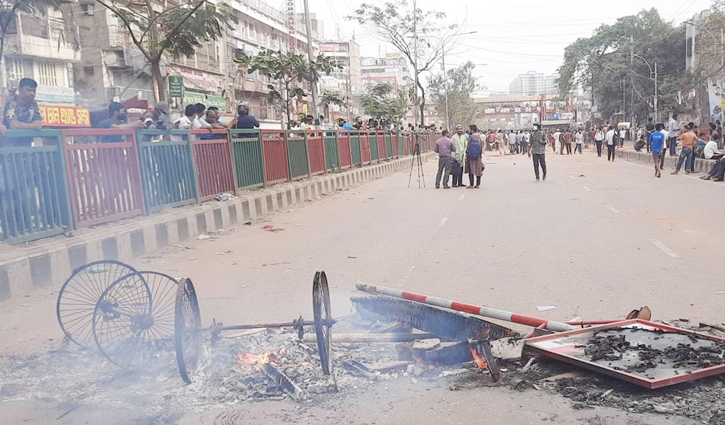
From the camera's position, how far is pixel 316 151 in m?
18.0

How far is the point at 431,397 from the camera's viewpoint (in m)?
3.56

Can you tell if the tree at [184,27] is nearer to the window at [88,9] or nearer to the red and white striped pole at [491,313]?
the red and white striped pole at [491,313]

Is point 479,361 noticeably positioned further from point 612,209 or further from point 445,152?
point 445,152

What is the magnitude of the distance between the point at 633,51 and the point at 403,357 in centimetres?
6524

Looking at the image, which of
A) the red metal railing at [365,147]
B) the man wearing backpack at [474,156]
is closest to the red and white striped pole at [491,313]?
the man wearing backpack at [474,156]

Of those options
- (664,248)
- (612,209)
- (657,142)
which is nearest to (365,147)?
(657,142)

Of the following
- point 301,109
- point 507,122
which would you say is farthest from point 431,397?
point 507,122

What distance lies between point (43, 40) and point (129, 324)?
25.0 m

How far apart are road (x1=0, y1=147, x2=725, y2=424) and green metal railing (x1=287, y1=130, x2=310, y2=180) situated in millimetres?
2350

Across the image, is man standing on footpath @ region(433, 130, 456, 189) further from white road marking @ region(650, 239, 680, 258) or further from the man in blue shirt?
white road marking @ region(650, 239, 680, 258)

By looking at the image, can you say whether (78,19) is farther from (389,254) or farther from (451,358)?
(451,358)

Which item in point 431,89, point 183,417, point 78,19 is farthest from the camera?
point 431,89

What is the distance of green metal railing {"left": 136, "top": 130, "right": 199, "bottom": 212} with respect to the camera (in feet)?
29.8

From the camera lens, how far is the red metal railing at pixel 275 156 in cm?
1389
